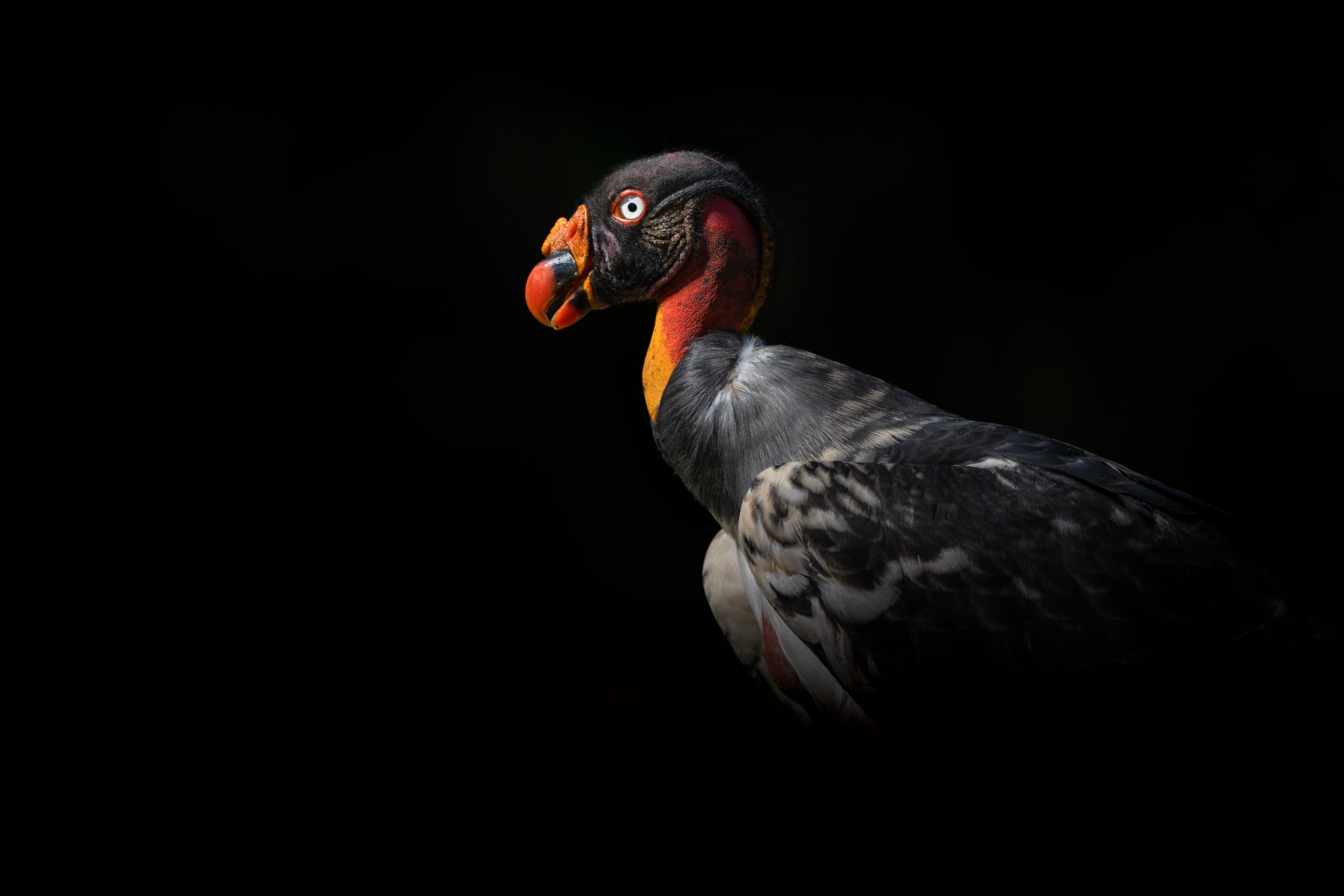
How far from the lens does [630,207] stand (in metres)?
2.22

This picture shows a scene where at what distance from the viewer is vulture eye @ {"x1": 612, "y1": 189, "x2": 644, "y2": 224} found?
221cm

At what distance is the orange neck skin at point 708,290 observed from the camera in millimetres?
2234

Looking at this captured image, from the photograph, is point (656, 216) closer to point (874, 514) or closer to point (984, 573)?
point (874, 514)

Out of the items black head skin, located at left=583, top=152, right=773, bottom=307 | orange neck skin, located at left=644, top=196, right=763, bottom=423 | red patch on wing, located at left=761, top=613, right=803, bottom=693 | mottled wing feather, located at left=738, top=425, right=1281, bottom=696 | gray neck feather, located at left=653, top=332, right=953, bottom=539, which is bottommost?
red patch on wing, located at left=761, top=613, right=803, bottom=693

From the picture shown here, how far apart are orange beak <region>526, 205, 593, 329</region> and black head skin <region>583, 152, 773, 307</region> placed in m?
0.03

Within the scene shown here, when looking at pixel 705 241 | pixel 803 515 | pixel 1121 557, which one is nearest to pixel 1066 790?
pixel 1121 557

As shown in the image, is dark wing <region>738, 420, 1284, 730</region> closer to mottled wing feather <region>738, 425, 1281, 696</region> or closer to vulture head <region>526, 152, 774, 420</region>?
mottled wing feather <region>738, 425, 1281, 696</region>

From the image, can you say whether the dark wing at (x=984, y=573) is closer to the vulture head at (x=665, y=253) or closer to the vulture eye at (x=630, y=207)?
the vulture head at (x=665, y=253)

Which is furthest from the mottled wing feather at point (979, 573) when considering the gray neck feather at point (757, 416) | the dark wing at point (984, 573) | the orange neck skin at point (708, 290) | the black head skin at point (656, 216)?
the black head skin at point (656, 216)

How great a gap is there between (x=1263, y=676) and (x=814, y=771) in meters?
1.02

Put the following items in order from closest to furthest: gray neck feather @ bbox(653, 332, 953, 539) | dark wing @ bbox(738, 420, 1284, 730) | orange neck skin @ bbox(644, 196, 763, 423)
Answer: dark wing @ bbox(738, 420, 1284, 730) → gray neck feather @ bbox(653, 332, 953, 539) → orange neck skin @ bbox(644, 196, 763, 423)

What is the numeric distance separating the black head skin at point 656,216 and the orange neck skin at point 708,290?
0.10ft

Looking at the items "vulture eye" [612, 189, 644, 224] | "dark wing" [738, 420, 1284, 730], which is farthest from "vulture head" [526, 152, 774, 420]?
"dark wing" [738, 420, 1284, 730]

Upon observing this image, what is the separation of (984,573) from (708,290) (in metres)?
0.89
